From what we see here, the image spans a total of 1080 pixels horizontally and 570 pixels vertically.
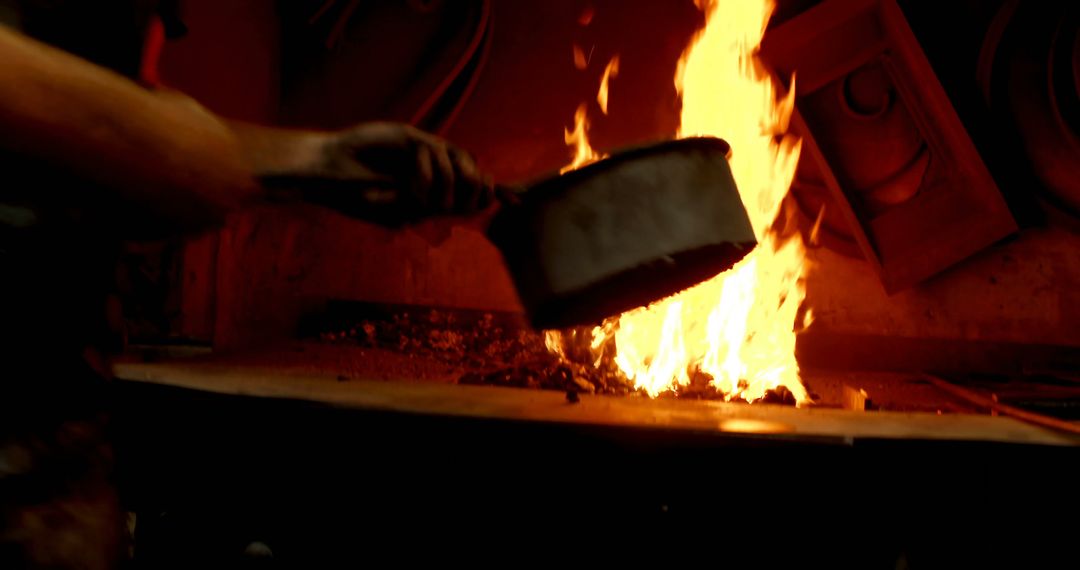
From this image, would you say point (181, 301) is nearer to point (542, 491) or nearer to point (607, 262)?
point (542, 491)

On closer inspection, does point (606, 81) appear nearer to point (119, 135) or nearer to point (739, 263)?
point (739, 263)

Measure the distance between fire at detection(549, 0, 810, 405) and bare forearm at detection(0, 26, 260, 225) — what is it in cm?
229

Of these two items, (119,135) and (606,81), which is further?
(606,81)

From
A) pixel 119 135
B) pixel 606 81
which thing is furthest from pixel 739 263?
pixel 119 135

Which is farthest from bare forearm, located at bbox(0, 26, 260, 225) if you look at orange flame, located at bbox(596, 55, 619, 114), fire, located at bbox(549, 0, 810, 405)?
orange flame, located at bbox(596, 55, 619, 114)

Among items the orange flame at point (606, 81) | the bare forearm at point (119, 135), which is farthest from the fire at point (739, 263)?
the bare forearm at point (119, 135)

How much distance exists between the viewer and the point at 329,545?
1938 millimetres

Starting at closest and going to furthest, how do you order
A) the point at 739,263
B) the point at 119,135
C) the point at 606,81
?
the point at 119,135, the point at 739,263, the point at 606,81

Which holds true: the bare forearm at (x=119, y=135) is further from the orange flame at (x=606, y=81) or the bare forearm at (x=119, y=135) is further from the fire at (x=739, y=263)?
the orange flame at (x=606, y=81)

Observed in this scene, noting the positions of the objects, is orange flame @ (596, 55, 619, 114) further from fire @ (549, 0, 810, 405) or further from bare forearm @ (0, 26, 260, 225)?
bare forearm @ (0, 26, 260, 225)

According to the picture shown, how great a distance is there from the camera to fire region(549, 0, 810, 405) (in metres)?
3.49

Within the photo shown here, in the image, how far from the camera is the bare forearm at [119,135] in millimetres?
1087

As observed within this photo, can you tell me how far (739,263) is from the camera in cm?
371

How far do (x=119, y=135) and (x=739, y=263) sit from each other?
2.99 metres
